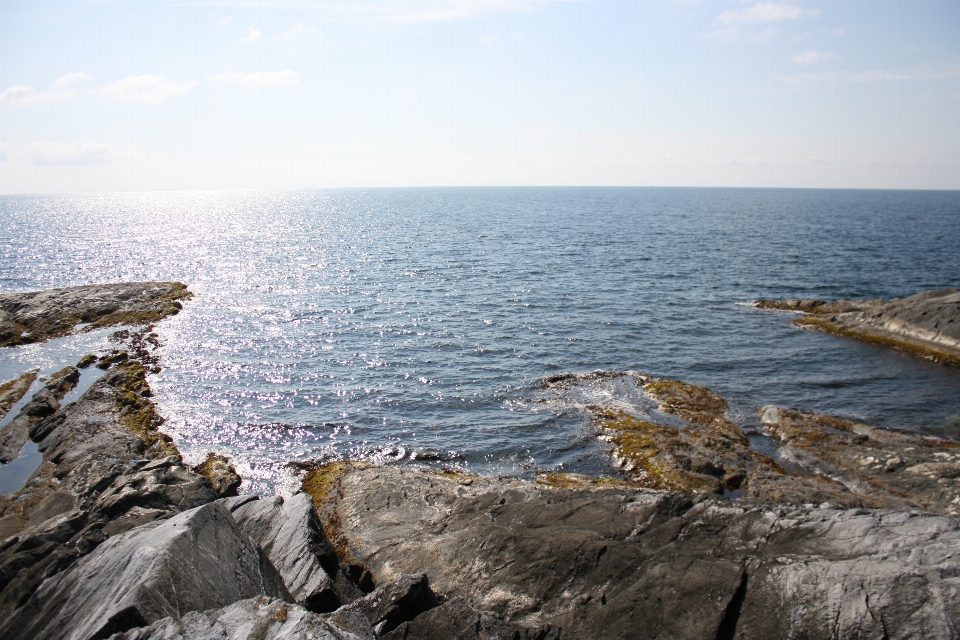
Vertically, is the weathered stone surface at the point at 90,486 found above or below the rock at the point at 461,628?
below

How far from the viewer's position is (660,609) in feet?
41.9

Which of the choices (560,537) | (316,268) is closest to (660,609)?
(560,537)

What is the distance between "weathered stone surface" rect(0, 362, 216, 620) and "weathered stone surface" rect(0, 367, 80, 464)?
75 cm

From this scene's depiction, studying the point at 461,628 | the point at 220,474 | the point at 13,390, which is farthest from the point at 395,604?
the point at 13,390

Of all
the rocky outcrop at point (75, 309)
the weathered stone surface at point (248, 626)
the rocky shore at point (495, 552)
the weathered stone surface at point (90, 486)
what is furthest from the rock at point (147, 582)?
the rocky outcrop at point (75, 309)

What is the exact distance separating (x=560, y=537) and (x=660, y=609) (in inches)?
152

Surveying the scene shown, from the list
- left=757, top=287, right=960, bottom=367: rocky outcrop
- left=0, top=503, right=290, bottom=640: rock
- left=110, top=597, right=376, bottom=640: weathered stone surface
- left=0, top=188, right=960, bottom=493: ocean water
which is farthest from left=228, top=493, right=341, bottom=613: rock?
left=757, top=287, right=960, bottom=367: rocky outcrop

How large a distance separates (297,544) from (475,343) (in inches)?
1218

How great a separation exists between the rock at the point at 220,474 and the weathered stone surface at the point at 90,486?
1461 millimetres

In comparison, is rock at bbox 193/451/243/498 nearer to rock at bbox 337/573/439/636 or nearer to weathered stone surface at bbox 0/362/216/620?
weathered stone surface at bbox 0/362/216/620

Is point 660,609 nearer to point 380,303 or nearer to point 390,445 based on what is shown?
point 390,445

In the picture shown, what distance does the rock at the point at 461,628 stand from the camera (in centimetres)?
1220

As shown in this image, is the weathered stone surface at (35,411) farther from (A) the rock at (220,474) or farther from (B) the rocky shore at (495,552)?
(A) the rock at (220,474)

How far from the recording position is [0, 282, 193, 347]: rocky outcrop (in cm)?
4956
